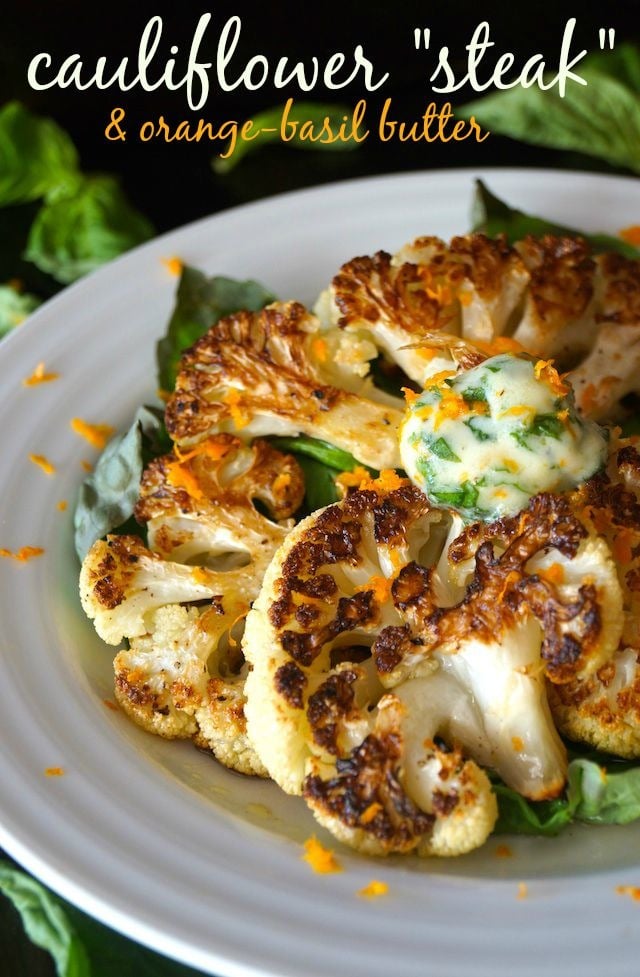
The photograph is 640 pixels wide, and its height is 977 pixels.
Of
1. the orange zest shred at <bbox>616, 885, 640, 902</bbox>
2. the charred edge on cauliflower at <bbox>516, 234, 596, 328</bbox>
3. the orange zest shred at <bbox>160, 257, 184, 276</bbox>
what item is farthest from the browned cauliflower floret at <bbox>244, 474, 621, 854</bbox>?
the orange zest shred at <bbox>160, 257, 184, 276</bbox>

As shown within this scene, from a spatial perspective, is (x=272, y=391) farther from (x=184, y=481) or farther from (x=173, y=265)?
(x=173, y=265)

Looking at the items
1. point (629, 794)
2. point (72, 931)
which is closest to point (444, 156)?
point (629, 794)

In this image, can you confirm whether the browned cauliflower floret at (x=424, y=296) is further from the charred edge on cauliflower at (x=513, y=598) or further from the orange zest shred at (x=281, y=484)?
the charred edge on cauliflower at (x=513, y=598)

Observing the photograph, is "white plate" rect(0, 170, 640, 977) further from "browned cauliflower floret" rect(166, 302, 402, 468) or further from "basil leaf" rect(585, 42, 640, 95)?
"basil leaf" rect(585, 42, 640, 95)

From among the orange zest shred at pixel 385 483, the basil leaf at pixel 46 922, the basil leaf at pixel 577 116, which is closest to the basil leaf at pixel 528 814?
the orange zest shred at pixel 385 483

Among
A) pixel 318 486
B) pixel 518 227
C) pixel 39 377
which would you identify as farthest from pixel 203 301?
pixel 518 227

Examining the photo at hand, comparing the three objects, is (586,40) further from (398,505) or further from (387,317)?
(398,505)
